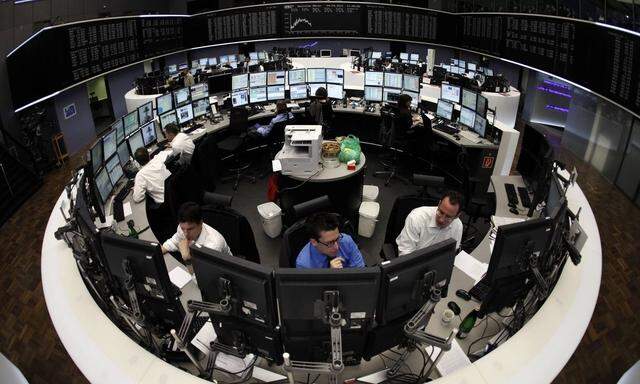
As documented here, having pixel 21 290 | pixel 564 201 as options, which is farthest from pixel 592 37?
pixel 21 290

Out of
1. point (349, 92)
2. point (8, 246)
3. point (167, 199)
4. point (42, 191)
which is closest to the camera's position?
point (167, 199)

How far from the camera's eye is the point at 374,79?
23.1ft

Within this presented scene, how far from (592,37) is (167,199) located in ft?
20.8

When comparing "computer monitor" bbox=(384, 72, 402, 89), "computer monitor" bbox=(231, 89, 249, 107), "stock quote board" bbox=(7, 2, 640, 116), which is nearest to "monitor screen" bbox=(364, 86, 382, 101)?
"computer monitor" bbox=(384, 72, 402, 89)

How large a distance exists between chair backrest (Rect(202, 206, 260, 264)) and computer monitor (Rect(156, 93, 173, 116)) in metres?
2.97

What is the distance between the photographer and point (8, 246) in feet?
16.7

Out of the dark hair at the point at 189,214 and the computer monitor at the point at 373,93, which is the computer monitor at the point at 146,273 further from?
the computer monitor at the point at 373,93

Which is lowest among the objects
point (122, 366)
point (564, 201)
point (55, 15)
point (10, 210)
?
point (10, 210)

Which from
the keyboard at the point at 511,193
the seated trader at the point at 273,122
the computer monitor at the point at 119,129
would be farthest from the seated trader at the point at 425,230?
the seated trader at the point at 273,122

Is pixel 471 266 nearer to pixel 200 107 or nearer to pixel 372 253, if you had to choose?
pixel 372 253

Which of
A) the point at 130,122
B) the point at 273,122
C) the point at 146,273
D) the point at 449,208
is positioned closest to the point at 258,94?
the point at 273,122

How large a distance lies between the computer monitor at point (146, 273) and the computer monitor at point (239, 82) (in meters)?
4.98

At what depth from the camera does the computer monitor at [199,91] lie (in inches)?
249

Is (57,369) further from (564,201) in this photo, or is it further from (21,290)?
(564,201)
